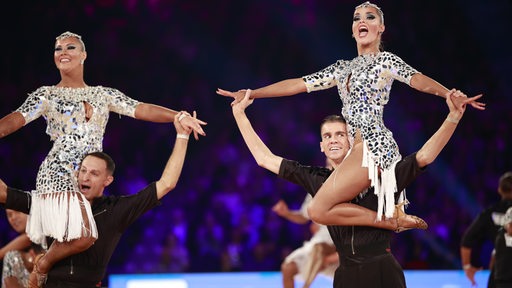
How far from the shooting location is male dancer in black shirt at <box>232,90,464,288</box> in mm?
4008

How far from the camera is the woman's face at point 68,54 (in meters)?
4.69

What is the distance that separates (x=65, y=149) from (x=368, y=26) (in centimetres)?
199

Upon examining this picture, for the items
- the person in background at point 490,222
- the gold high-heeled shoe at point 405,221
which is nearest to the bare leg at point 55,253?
the gold high-heeled shoe at point 405,221

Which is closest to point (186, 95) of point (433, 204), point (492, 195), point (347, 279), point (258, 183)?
point (258, 183)

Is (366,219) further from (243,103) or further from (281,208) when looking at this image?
(281,208)

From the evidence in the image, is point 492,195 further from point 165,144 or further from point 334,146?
point 334,146

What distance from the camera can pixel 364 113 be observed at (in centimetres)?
425

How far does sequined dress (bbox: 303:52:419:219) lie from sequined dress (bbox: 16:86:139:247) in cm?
138

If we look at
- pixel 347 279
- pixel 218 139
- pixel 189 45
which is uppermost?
pixel 189 45

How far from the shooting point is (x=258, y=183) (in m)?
10.1

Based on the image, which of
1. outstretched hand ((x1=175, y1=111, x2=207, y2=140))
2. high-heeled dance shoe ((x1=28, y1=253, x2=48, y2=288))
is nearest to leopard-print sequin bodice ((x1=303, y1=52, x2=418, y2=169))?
outstretched hand ((x1=175, y1=111, x2=207, y2=140))

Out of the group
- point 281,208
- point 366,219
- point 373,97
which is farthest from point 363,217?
point 281,208

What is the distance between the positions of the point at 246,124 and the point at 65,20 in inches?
259

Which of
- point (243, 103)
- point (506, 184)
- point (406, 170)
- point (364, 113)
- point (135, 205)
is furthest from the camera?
point (506, 184)
